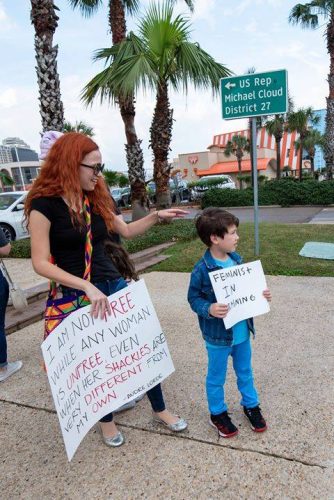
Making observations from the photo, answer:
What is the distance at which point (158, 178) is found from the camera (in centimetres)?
975

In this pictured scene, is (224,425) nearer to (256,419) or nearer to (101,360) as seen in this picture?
(256,419)

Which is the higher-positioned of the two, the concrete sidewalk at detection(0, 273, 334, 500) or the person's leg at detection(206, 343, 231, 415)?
the person's leg at detection(206, 343, 231, 415)

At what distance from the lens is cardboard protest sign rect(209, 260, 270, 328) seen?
1.91m

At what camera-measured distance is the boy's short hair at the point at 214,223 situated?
6.20ft

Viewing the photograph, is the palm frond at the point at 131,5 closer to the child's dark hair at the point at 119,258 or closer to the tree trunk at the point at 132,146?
the tree trunk at the point at 132,146

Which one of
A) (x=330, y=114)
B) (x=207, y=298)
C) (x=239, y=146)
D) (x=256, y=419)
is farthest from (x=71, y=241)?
(x=239, y=146)

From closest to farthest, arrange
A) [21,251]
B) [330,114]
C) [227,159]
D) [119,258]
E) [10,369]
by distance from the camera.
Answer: [119,258] → [10,369] → [21,251] → [330,114] → [227,159]

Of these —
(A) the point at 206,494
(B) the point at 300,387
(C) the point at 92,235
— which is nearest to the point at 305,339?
(B) the point at 300,387

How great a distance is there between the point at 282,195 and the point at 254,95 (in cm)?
1179

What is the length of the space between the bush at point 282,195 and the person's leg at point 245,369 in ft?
48.8

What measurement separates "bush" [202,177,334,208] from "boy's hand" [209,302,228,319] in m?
A: 15.1

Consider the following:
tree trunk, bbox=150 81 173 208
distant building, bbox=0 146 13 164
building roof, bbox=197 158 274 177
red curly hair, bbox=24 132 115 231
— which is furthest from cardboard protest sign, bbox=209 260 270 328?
distant building, bbox=0 146 13 164

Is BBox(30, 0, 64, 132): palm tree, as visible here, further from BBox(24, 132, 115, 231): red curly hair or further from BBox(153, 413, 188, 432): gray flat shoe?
BBox(153, 413, 188, 432): gray flat shoe

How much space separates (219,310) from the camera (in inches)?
72.9
